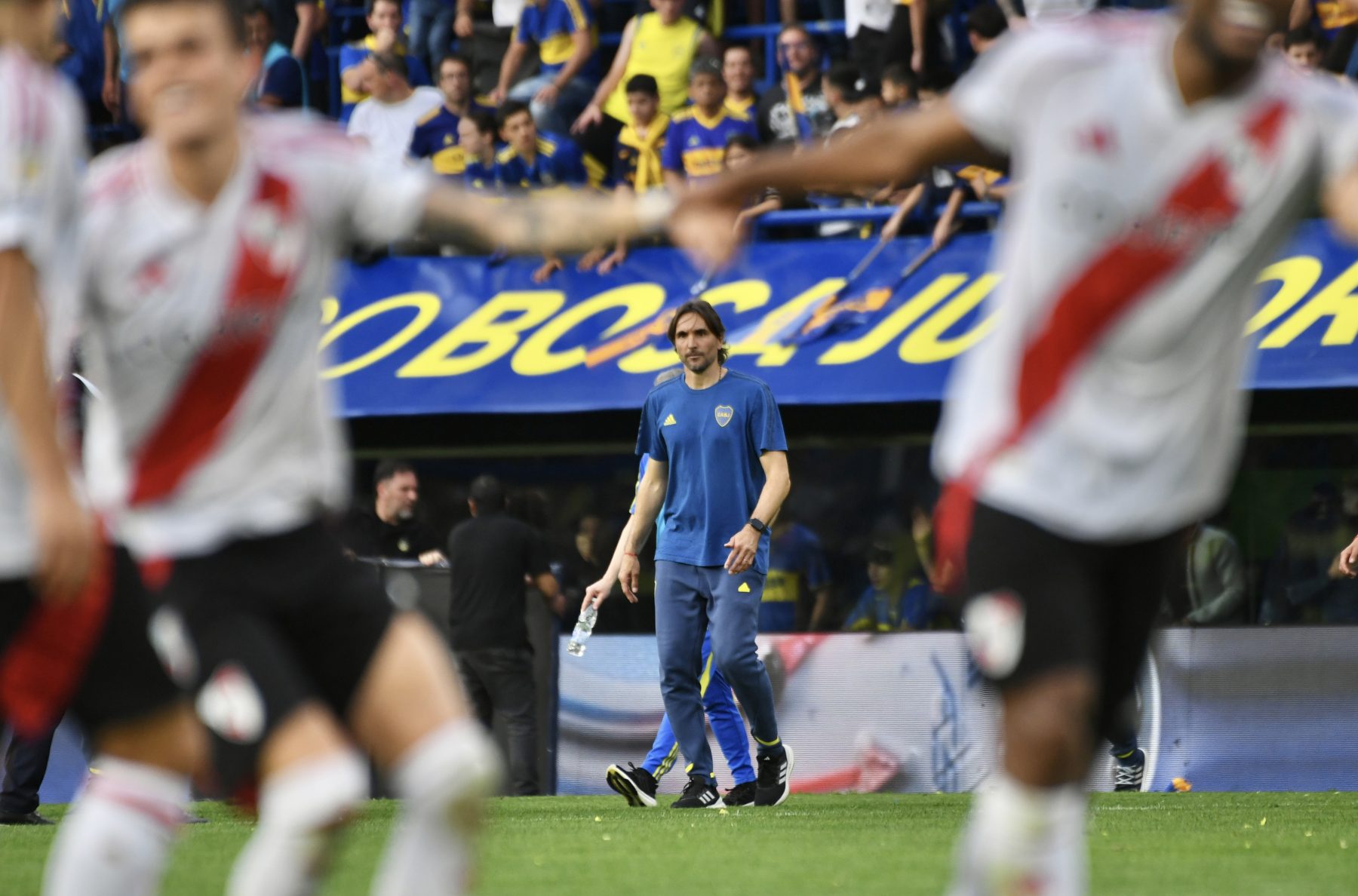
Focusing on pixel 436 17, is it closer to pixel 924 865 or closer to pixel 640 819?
pixel 640 819

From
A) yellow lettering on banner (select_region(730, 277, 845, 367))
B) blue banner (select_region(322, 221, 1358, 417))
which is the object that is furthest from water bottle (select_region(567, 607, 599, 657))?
yellow lettering on banner (select_region(730, 277, 845, 367))

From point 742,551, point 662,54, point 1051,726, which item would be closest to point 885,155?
point 1051,726

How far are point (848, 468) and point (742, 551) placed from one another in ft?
16.5

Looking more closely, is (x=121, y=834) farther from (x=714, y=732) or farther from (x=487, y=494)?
(x=487, y=494)

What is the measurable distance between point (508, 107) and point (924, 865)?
8.89 metres

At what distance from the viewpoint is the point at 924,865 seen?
25.8ft

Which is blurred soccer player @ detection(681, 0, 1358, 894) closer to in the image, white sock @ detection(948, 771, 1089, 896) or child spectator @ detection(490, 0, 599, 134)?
white sock @ detection(948, 771, 1089, 896)

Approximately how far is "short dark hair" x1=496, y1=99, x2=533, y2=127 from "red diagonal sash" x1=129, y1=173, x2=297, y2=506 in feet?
37.1

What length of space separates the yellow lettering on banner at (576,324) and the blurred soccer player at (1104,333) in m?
10.4

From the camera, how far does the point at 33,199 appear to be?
397cm

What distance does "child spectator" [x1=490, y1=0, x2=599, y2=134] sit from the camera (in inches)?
647

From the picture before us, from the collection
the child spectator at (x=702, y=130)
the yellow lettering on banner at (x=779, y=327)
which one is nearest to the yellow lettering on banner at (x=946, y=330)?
the yellow lettering on banner at (x=779, y=327)

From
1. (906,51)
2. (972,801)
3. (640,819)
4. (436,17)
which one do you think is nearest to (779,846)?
(640,819)

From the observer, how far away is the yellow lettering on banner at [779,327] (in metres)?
14.0
